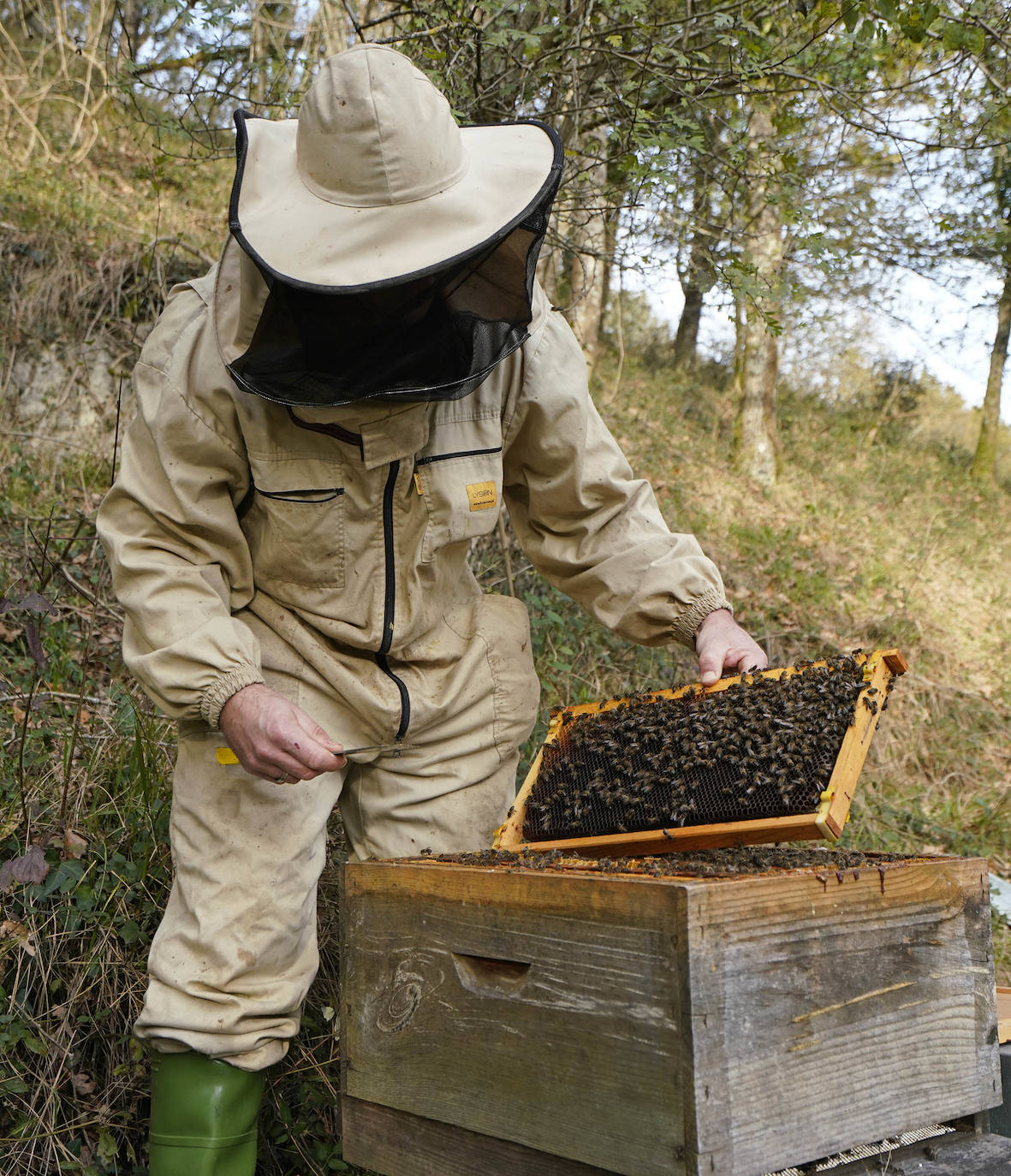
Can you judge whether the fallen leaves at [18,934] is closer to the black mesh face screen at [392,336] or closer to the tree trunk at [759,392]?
the black mesh face screen at [392,336]

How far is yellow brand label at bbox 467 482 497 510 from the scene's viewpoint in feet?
8.79

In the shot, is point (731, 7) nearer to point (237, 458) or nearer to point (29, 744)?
point (237, 458)

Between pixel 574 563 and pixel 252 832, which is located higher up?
pixel 574 563

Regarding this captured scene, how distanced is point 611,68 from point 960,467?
11.2 meters

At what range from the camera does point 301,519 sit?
2.57 meters

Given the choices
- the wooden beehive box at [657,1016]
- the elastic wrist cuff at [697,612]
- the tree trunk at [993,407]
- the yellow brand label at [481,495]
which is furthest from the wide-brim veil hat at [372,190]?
the tree trunk at [993,407]

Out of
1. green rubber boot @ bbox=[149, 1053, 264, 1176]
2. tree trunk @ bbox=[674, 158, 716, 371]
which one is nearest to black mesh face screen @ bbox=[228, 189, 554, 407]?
green rubber boot @ bbox=[149, 1053, 264, 1176]

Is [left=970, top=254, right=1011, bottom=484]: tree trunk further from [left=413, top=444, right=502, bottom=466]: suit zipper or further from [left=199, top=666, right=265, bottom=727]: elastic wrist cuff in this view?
[left=199, top=666, right=265, bottom=727]: elastic wrist cuff

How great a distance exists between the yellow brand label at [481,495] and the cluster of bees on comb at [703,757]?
0.64m

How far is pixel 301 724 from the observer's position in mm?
2295

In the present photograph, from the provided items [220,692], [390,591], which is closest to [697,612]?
[390,591]

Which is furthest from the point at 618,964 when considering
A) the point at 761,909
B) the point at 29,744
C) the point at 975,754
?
the point at 975,754

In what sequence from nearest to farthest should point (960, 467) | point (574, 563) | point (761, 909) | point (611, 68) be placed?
point (761, 909) → point (574, 563) → point (611, 68) → point (960, 467)

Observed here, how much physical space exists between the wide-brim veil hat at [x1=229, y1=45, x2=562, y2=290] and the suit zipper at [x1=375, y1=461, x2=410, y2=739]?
606mm
